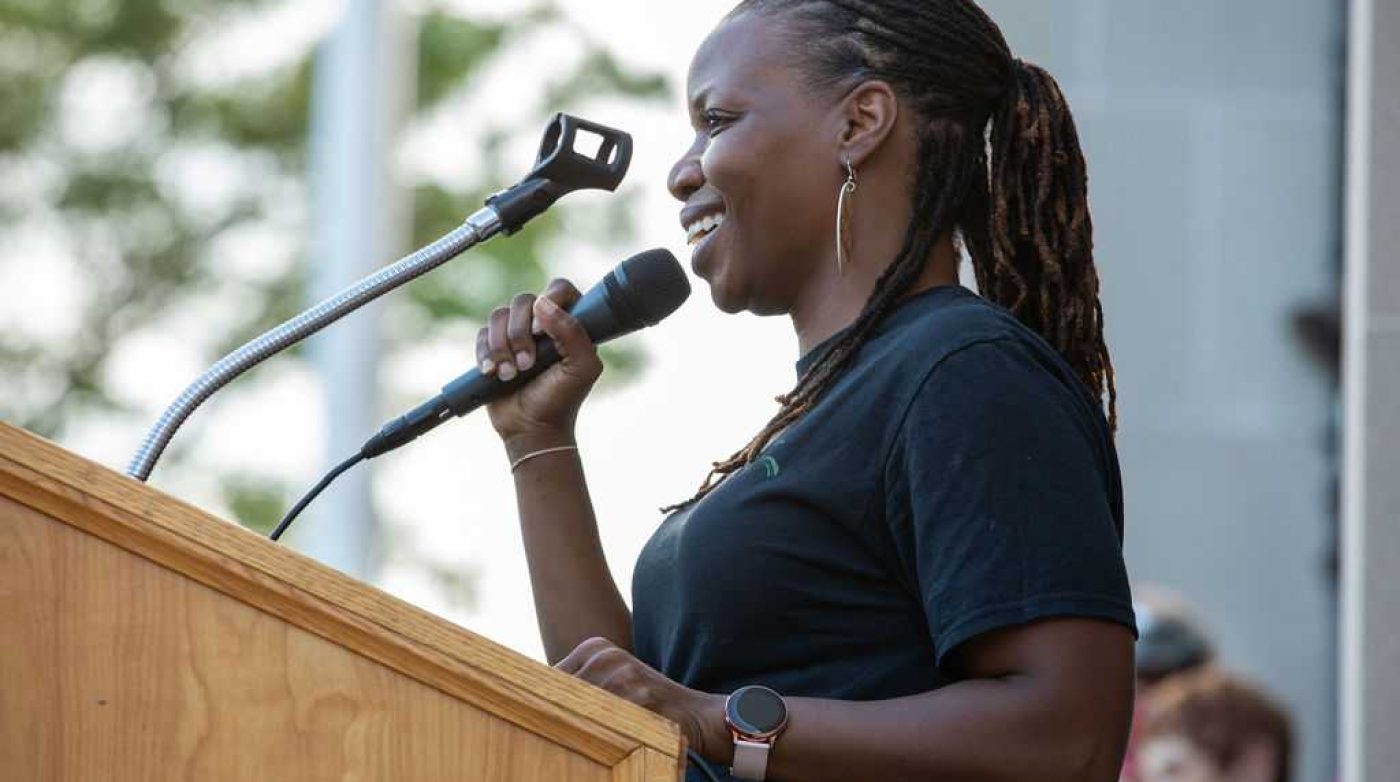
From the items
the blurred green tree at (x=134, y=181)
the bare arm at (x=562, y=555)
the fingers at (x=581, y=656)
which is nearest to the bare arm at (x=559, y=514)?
the bare arm at (x=562, y=555)

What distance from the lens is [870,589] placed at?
221cm

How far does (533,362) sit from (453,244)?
22 cm

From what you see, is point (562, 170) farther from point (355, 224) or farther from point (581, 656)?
point (355, 224)

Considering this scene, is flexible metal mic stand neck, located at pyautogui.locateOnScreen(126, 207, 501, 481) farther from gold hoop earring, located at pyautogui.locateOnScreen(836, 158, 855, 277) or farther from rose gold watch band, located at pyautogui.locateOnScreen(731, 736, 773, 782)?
rose gold watch band, located at pyautogui.locateOnScreen(731, 736, 773, 782)

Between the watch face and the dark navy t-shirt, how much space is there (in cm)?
15

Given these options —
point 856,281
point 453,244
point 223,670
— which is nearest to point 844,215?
point 856,281

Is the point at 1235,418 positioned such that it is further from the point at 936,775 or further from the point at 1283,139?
the point at 936,775

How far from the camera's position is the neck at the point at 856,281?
2.46 metres

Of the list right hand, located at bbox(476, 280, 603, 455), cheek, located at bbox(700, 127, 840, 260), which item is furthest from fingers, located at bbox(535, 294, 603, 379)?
cheek, located at bbox(700, 127, 840, 260)

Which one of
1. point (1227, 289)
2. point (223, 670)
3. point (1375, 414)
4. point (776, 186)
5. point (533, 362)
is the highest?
point (1227, 289)

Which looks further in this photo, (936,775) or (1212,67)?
(1212,67)

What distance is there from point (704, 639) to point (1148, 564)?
3901 mm

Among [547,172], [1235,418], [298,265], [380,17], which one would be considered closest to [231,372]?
[547,172]

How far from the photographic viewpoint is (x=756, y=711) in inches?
79.3
